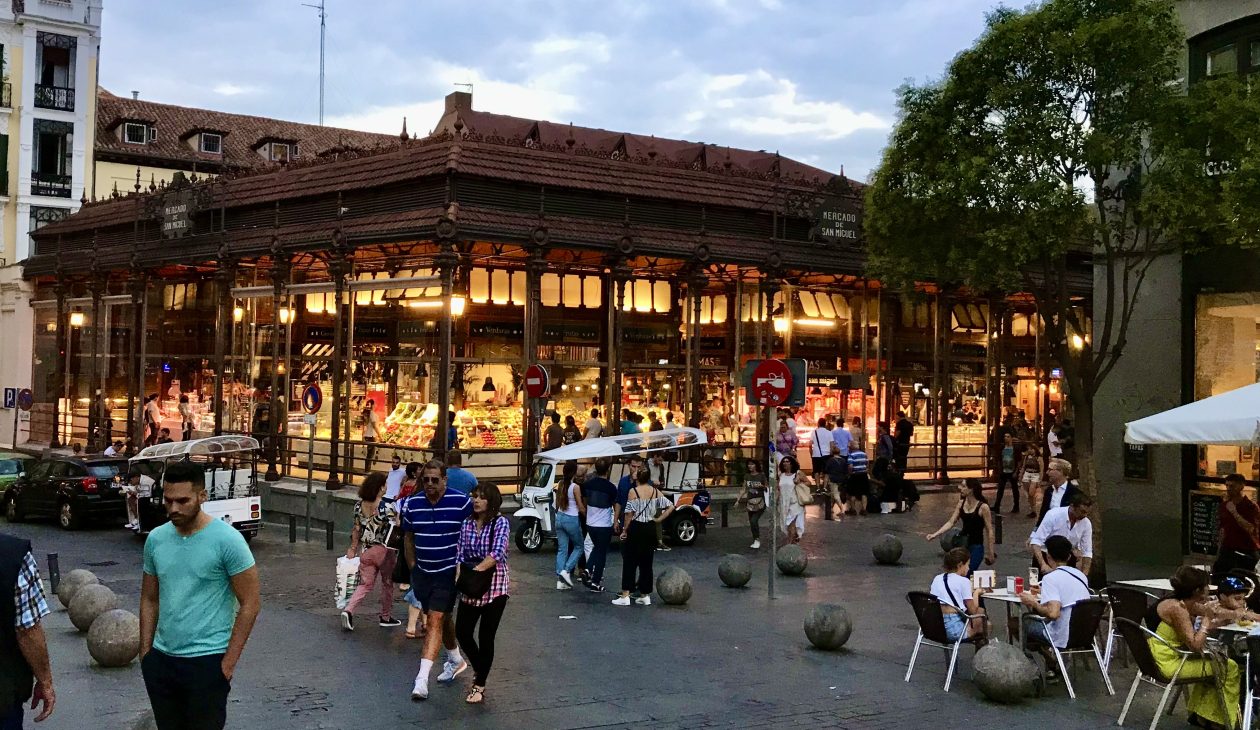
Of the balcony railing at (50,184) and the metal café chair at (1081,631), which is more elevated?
the balcony railing at (50,184)

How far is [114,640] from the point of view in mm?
10695

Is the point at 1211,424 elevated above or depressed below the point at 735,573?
above

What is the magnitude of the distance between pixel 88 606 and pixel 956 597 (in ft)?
28.5

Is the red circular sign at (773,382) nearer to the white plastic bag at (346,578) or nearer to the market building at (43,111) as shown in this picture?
the white plastic bag at (346,578)

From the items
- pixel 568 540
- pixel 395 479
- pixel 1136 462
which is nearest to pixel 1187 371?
pixel 1136 462

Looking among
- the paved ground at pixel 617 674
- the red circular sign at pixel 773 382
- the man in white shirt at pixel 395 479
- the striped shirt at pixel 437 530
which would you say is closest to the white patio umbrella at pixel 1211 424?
the paved ground at pixel 617 674

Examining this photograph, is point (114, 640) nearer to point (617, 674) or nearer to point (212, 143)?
Answer: point (617, 674)

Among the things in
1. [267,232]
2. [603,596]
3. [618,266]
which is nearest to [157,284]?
[267,232]

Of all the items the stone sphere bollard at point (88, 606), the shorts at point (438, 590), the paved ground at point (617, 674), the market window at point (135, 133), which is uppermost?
the market window at point (135, 133)

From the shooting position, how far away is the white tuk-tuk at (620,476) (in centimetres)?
1947

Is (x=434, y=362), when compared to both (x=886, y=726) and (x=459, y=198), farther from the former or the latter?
(x=886, y=726)

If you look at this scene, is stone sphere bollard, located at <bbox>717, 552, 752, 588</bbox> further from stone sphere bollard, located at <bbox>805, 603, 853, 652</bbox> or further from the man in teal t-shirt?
the man in teal t-shirt

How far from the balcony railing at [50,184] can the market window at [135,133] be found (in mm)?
9874

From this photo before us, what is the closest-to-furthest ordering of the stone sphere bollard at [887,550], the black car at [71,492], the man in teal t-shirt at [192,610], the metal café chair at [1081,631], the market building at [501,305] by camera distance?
the man in teal t-shirt at [192,610]
the metal café chair at [1081,631]
the stone sphere bollard at [887,550]
the black car at [71,492]
the market building at [501,305]
